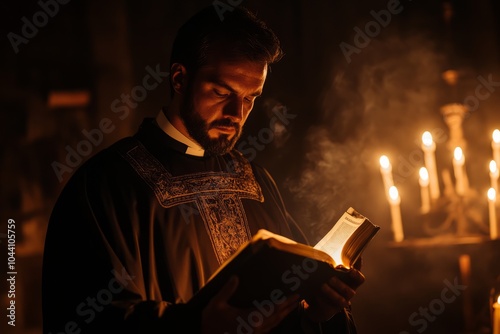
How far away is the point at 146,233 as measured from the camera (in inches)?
87.9

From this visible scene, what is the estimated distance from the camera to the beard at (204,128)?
246cm

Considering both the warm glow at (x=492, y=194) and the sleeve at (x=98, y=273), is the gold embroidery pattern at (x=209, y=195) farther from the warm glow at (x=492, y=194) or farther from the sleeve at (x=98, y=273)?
the warm glow at (x=492, y=194)

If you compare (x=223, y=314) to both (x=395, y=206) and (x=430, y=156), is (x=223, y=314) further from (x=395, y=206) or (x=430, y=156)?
(x=430, y=156)

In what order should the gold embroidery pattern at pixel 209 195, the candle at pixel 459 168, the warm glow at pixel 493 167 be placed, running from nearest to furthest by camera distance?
the gold embroidery pattern at pixel 209 195, the warm glow at pixel 493 167, the candle at pixel 459 168

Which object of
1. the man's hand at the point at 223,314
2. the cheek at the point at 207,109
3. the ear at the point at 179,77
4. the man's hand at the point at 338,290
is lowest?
the man's hand at the point at 338,290

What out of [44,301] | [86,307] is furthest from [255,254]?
[44,301]

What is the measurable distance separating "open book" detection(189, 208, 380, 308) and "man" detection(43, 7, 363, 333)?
4 cm

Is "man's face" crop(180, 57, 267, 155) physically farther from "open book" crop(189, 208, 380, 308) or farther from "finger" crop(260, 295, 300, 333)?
"finger" crop(260, 295, 300, 333)

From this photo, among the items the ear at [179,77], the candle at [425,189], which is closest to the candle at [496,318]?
the candle at [425,189]

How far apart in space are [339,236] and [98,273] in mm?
→ 979

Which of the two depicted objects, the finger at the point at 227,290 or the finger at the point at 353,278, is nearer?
the finger at the point at 227,290

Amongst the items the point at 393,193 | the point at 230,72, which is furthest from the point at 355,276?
the point at 393,193

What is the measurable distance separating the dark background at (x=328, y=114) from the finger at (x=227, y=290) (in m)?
2.23

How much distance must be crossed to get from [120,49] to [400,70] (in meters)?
2.65
